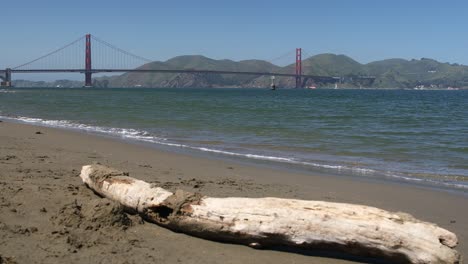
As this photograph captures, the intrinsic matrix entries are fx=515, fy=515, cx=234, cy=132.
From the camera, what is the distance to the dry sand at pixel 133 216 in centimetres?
376

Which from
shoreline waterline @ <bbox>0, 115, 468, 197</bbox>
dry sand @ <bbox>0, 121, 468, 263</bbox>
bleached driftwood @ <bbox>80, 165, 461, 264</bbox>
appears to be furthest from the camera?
shoreline waterline @ <bbox>0, 115, 468, 197</bbox>

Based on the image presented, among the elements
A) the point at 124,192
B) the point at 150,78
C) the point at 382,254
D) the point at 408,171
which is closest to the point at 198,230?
the point at 124,192

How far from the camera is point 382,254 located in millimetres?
3697

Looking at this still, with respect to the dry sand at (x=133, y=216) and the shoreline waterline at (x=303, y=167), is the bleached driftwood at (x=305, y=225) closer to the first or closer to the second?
the dry sand at (x=133, y=216)

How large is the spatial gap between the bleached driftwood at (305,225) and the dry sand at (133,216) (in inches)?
4.4

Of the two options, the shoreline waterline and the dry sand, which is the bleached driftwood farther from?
the shoreline waterline

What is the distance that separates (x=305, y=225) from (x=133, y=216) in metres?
1.60

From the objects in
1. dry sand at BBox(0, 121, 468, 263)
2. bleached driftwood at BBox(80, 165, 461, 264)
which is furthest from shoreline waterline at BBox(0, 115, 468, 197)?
bleached driftwood at BBox(80, 165, 461, 264)

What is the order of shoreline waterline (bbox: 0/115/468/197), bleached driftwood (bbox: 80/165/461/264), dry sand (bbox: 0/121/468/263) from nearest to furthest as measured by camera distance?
1. bleached driftwood (bbox: 80/165/461/264)
2. dry sand (bbox: 0/121/468/263)
3. shoreline waterline (bbox: 0/115/468/197)

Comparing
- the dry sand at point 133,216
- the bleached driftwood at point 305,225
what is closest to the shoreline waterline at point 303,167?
the dry sand at point 133,216

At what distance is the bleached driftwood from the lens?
11.7 ft

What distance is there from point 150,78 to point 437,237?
18956 centimetres

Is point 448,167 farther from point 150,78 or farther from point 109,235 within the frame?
point 150,78

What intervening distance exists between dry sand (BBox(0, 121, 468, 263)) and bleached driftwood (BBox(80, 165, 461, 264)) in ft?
0.37
